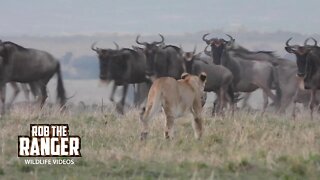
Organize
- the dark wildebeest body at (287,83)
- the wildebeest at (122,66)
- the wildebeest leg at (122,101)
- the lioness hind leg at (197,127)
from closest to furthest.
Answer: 1. the lioness hind leg at (197,127)
2. the wildebeest leg at (122,101)
3. the wildebeest at (122,66)
4. the dark wildebeest body at (287,83)

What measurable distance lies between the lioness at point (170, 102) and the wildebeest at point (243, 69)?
42.0 ft

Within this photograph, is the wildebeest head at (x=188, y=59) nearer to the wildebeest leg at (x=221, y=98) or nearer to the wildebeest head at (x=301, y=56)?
the wildebeest leg at (x=221, y=98)

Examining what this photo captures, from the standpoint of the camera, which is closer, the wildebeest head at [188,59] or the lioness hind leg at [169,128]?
the lioness hind leg at [169,128]

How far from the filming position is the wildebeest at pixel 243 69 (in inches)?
1072

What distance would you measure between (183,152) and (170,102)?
6.18ft

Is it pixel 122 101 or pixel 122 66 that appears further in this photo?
pixel 122 66

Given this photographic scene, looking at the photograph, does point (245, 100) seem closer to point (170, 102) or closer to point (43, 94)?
point (43, 94)

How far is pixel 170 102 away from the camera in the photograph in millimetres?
13977

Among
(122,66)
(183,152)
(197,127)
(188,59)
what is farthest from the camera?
(122,66)

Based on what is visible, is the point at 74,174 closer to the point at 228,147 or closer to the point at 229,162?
the point at 229,162

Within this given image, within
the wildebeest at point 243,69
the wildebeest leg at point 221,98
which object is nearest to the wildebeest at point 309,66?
the wildebeest leg at point 221,98

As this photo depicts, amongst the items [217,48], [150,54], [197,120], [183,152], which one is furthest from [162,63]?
[183,152]

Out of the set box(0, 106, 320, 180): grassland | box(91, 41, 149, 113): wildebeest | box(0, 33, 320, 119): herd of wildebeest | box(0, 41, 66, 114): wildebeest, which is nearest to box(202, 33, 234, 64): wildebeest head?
box(0, 33, 320, 119): herd of wildebeest

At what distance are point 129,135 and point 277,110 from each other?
1358cm
